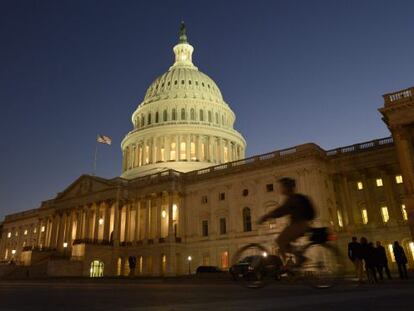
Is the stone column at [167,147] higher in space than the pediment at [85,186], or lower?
higher

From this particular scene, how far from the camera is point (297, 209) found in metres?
10.2

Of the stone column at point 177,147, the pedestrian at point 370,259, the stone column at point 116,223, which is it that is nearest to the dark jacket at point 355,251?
the pedestrian at point 370,259

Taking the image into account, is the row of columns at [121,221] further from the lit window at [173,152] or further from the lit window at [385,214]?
the lit window at [385,214]

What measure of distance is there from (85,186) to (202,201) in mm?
24292

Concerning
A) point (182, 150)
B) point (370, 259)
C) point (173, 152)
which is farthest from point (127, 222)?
point (370, 259)

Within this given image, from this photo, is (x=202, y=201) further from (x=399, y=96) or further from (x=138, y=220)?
(x=399, y=96)

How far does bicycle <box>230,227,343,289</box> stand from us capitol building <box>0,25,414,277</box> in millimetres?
31238

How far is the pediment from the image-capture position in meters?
68.6

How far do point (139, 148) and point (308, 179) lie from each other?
160 feet

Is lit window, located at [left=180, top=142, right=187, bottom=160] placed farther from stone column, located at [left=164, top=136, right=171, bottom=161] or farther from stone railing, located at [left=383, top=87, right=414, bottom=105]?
stone railing, located at [left=383, top=87, right=414, bottom=105]

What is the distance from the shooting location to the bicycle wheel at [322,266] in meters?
10.2

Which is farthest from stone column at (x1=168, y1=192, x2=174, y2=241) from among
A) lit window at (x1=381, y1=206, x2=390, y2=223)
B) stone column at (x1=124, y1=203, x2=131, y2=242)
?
lit window at (x1=381, y1=206, x2=390, y2=223)

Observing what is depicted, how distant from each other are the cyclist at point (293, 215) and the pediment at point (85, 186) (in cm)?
6014

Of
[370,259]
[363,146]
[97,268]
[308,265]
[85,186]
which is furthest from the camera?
[85,186]
